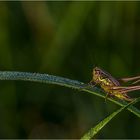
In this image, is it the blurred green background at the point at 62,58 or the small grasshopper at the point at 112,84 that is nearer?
the small grasshopper at the point at 112,84

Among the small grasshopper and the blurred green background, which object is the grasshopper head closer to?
the small grasshopper

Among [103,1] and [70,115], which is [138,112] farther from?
[103,1]

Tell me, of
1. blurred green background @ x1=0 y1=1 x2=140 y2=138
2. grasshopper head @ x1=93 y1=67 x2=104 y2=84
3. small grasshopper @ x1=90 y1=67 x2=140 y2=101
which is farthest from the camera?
blurred green background @ x1=0 y1=1 x2=140 y2=138

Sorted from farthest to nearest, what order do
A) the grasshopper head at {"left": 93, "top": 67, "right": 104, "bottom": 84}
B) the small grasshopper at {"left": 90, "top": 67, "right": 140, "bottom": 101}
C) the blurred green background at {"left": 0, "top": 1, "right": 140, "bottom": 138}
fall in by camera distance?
the blurred green background at {"left": 0, "top": 1, "right": 140, "bottom": 138}, the grasshopper head at {"left": 93, "top": 67, "right": 104, "bottom": 84}, the small grasshopper at {"left": 90, "top": 67, "right": 140, "bottom": 101}

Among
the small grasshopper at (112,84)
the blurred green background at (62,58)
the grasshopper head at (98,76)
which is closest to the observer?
the small grasshopper at (112,84)

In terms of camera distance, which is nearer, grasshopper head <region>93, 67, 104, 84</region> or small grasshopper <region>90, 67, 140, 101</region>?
small grasshopper <region>90, 67, 140, 101</region>

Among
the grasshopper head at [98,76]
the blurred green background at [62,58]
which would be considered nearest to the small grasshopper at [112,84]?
the grasshopper head at [98,76]

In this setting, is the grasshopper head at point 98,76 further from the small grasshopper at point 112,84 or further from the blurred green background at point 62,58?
the blurred green background at point 62,58

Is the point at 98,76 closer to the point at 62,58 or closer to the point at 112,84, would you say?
the point at 112,84

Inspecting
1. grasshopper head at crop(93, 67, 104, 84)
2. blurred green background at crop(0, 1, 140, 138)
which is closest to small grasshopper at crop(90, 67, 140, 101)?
grasshopper head at crop(93, 67, 104, 84)
